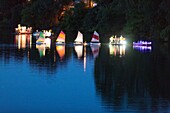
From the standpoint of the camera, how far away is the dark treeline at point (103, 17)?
49219mm

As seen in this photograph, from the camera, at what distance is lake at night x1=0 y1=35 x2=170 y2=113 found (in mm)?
14414

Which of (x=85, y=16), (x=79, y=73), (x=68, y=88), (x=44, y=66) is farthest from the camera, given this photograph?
(x=85, y=16)

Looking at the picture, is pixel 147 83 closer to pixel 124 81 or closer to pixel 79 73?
pixel 124 81

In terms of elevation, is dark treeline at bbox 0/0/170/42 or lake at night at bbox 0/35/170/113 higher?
dark treeline at bbox 0/0/170/42

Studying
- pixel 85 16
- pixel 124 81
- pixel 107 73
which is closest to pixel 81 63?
pixel 107 73

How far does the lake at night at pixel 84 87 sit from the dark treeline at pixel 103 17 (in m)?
21.8

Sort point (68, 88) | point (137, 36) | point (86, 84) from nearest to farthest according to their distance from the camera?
point (68, 88) < point (86, 84) < point (137, 36)

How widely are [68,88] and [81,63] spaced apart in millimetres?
9637

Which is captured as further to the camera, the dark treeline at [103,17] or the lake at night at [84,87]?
the dark treeline at [103,17]

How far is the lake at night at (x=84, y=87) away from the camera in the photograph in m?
14.4

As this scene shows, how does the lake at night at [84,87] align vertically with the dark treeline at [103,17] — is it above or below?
below

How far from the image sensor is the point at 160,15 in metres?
48.5

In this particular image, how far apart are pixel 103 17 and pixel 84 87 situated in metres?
47.0

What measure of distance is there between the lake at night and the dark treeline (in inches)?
858
